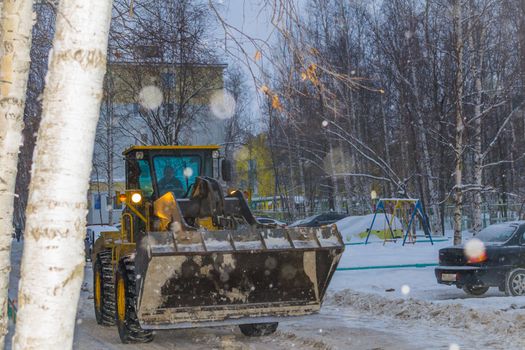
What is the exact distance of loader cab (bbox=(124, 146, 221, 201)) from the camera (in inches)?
444

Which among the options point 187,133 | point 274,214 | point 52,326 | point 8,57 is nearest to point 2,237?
point 8,57

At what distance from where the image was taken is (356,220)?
33.4m

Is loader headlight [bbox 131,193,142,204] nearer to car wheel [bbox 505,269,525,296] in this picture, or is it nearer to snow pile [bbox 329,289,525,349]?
snow pile [bbox 329,289,525,349]

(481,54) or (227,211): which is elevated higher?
(481,54)

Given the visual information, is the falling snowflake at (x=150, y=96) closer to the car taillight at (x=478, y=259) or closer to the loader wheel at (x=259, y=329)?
the car taillight at (x=478, y=259)

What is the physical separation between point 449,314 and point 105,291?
5.17 meters

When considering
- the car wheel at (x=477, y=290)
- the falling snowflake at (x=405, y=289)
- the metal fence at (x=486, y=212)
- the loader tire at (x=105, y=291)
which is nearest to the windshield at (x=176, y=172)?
the loader tire at (x=105, y=291)

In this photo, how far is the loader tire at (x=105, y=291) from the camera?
11.1 meters

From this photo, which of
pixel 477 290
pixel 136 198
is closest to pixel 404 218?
pixel 477 290

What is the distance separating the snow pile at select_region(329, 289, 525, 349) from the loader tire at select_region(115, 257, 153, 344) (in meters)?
3.92

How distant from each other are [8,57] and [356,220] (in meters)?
29.8

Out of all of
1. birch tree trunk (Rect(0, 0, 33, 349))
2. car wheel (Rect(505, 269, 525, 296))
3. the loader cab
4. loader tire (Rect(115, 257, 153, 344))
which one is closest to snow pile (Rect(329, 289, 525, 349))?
car wheel (Rect(505, 269, 525, 296))

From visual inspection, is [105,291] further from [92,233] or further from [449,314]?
[92,233]

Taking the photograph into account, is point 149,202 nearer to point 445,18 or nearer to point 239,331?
point 239,331
